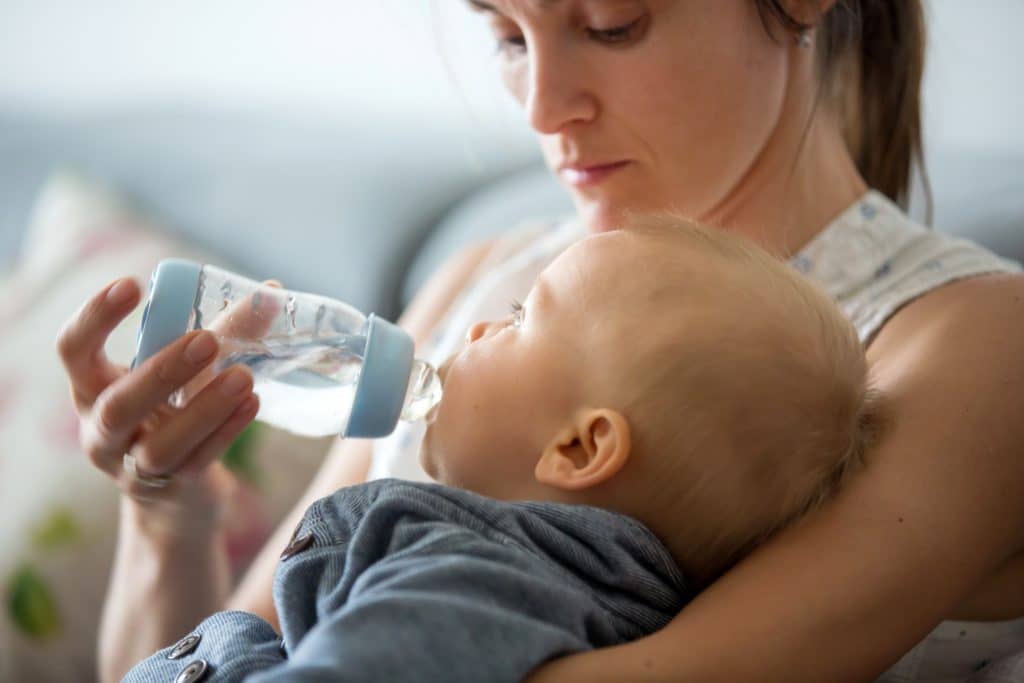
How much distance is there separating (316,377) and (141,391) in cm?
18

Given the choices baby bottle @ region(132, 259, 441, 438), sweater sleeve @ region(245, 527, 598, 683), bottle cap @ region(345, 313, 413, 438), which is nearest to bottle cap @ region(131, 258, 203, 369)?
baby bottle @ region(132, 259, 441, 438)

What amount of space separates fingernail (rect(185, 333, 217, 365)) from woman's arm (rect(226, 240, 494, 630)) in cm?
42

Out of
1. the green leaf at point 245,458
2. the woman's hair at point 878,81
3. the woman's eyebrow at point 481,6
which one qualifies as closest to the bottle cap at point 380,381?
the woman's eyebrow at point 481,6

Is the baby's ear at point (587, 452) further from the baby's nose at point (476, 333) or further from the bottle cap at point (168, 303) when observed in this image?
the bottle cap at point (168, 303)

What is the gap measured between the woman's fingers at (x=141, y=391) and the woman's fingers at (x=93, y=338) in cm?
3

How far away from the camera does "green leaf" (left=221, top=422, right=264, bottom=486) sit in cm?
166

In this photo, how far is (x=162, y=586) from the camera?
1175 millimetres

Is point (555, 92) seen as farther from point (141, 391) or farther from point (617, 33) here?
point (141, 391)

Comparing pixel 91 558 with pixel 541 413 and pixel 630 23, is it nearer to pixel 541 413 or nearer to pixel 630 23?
pixel 541 413

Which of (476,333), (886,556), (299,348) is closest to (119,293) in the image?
(299,348)

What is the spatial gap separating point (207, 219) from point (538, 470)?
1314mm

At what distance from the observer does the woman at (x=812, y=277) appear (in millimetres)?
817

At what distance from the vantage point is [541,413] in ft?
2.95

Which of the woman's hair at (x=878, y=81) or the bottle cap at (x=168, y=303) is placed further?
the woman's hair at (x=878, y=81)
